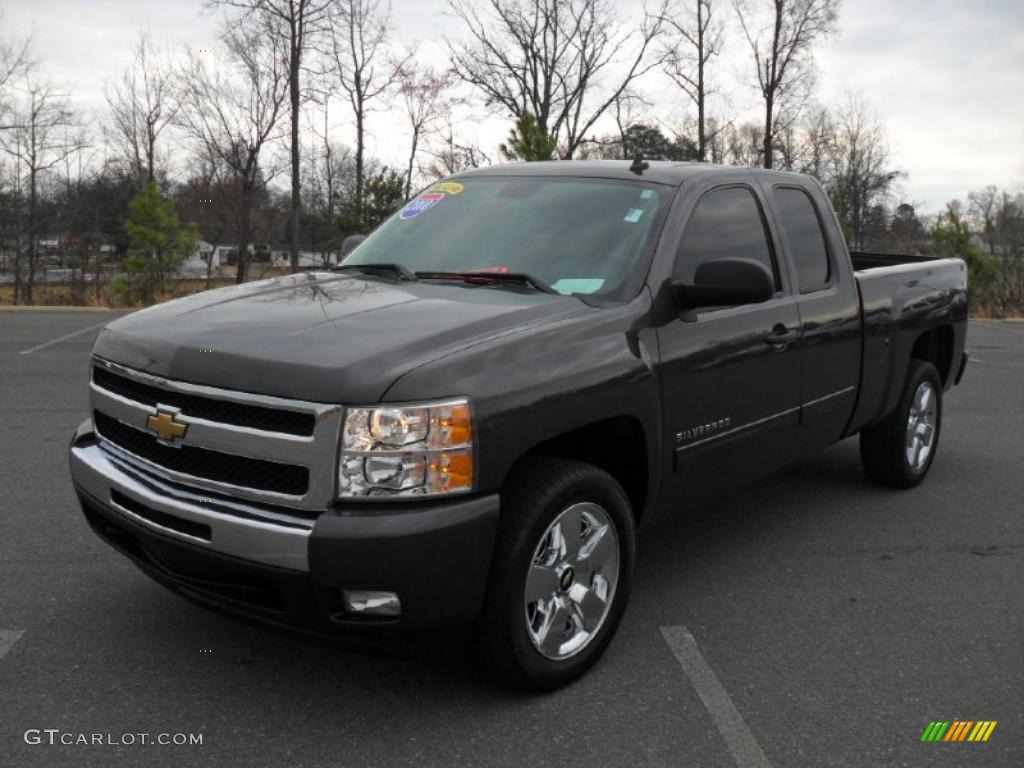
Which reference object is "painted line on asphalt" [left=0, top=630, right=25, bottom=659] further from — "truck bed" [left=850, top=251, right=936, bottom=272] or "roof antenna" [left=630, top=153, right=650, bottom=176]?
"truck bed" [left=850, top=251, right=936, bottom=272]

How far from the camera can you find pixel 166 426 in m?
3.10

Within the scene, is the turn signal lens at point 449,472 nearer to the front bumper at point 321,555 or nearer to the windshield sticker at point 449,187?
the front bumper at point 321,555

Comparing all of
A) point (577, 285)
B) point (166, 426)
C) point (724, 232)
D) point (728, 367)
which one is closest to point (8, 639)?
point (166, 426)

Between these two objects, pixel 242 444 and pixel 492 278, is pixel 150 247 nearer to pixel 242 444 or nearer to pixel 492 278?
pixel 492 278

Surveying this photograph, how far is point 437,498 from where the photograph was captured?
9.39 ft

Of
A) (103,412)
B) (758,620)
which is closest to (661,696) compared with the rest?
(758,620)

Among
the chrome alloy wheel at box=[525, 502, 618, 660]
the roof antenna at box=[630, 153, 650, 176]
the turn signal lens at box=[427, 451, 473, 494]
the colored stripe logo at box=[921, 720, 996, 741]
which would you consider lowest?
the colored stripe logo at box=[921, 720, 996, 741]

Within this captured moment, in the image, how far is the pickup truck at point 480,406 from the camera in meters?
2.83

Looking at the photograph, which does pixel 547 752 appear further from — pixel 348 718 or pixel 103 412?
pixel 103 412

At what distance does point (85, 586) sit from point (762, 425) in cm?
303

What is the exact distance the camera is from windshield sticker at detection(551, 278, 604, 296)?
12.2 ft

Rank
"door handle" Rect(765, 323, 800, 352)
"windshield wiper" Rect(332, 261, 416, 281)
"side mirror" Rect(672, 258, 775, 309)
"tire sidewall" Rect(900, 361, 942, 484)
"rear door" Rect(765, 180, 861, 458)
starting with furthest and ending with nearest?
"tire sidewall" Rect(900, 361, 942, 484) → "rear door" Rect(765, 180, 861, 458) → "door handle" Rect(765, 323, 800, 352) → "windshield wiper" Rect(332, 261, 416, 281) → "side mirror" Rect(672, 258, 775, 309)

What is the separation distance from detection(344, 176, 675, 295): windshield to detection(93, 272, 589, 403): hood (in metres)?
0.26

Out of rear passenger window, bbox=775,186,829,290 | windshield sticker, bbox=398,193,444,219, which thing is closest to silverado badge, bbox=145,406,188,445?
windshield sticker, bbox=398,193,444,219
